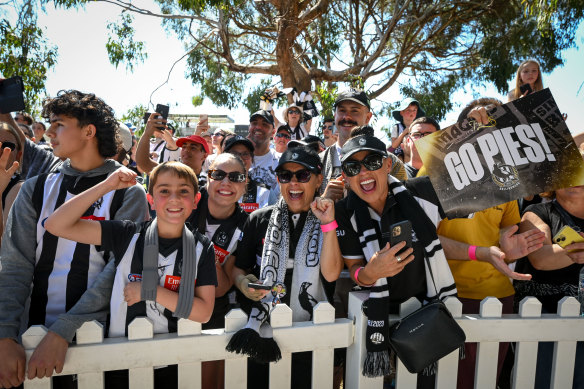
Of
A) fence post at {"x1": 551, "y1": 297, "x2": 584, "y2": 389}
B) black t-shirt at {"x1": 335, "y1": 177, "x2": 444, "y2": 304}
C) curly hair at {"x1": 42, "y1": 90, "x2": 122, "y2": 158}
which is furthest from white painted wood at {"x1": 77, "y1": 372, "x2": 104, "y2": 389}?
fence post at {"x1": 551, "y1": 297, "x2": 584, "y2": 389}

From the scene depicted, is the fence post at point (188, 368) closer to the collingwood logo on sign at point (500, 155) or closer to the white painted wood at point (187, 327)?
the white painted wood at point (187, 327)

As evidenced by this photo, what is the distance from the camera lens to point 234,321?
1.98m

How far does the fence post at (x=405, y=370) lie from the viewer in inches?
81.3

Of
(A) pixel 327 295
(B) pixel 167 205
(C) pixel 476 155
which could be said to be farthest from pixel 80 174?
Answer: (C) pixel 476 155

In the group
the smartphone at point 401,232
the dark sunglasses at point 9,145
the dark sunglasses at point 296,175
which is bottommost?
the smartphone at point 401,232

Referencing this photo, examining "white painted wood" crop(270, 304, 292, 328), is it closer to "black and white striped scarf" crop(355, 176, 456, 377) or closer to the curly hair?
"black and white striped scarf" crop(355, 176, 456, 377)

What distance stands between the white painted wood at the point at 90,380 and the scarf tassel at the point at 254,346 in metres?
0.59

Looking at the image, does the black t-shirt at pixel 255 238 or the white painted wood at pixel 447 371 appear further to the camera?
the black t-shirt at pixel 255 238

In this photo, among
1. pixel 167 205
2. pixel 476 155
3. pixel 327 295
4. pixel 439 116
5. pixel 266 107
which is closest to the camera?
pixel 167 205

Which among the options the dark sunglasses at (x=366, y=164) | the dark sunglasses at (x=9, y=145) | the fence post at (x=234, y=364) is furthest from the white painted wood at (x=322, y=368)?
the dark sunglasses at (x=9, y=145)

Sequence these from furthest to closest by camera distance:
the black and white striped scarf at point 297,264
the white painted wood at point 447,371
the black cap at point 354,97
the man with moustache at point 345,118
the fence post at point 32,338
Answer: the black cap at point 354,97 < the man with moustache at point 345,118 < the black and white striped scarf at point 297,264 < the white painted wood at point 447,371 < the fence post at point 32,338

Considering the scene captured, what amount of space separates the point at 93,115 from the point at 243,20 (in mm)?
15520

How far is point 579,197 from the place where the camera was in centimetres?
251

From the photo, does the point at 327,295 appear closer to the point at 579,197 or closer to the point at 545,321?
the point at 545,321
